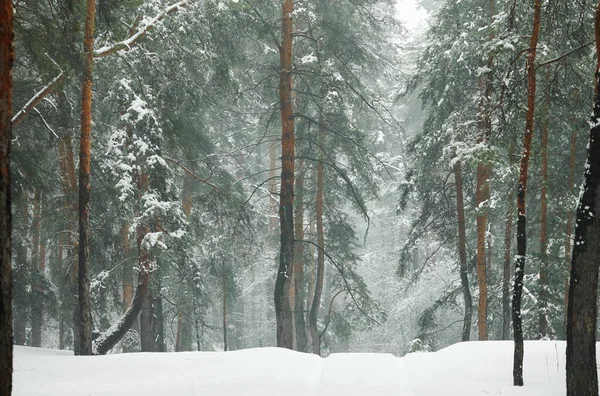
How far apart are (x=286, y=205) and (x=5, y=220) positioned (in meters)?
9.66

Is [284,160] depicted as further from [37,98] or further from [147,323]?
[147,323]

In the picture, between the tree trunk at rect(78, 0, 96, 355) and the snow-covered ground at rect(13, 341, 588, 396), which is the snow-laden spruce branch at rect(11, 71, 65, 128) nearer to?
the tree trunk at rect(78, 0, 96, 355)

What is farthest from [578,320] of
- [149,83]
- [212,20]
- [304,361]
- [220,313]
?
[220,313]

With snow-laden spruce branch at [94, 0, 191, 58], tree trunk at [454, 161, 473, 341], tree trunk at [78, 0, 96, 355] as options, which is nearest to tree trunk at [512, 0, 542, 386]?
tree trunk at [454, 161, 473, 341]

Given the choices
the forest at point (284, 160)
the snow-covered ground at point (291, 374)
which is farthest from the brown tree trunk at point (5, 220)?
the snow-covered ground at point (291, 374)

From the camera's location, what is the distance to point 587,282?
6520 mm

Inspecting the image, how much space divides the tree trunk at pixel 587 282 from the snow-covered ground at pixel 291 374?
83 centimetres

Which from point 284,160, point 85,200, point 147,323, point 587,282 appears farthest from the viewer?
point 147,323

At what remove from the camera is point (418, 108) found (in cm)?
3469

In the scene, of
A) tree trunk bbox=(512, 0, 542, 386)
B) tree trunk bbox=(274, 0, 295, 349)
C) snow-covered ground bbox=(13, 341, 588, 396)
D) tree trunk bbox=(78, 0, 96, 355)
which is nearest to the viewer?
snow-covered ground bbox=(13, 341, 588, 396)

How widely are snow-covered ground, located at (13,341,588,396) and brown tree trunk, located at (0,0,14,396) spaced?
11.5 feet

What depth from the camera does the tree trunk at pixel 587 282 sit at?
6.44 m

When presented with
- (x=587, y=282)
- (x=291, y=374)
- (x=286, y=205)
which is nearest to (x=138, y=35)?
(x=286, y=205)

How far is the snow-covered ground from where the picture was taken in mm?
7410
